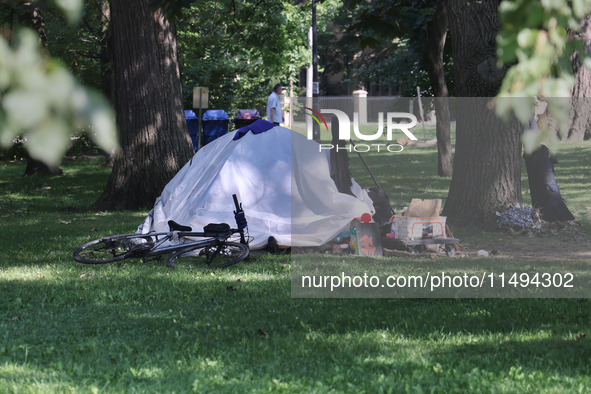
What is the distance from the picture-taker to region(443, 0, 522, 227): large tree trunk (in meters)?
8.46

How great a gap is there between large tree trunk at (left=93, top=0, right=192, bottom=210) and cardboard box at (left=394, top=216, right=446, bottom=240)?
229 inches

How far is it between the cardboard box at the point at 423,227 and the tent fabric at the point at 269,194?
98cm

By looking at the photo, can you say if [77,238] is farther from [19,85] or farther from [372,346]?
[19,85]

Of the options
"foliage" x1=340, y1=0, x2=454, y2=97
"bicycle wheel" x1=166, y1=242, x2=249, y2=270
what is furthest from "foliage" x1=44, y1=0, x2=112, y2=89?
"bicycle wheel" x1=166, y1=242, x2=249, y2=270

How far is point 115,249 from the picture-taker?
7.62m

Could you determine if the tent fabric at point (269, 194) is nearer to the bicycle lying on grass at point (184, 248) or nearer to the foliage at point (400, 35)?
the bicycle lying on grass at point (184, 248)

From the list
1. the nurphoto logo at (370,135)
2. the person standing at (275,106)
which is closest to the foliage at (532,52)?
the nurphoto logo at (370,135)

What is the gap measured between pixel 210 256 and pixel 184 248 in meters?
0.31

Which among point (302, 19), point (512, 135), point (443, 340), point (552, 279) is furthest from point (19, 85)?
point (302, 19)

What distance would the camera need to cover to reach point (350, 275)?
21.9 feet

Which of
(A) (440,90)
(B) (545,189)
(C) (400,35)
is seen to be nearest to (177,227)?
(C) (400,35)

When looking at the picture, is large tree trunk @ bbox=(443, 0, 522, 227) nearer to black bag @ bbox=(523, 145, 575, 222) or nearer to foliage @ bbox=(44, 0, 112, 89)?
black bag @ bbox=(523, 145, 575, 222)

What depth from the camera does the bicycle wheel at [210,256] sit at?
7242 millimetres

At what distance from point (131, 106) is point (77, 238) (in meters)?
3.55
